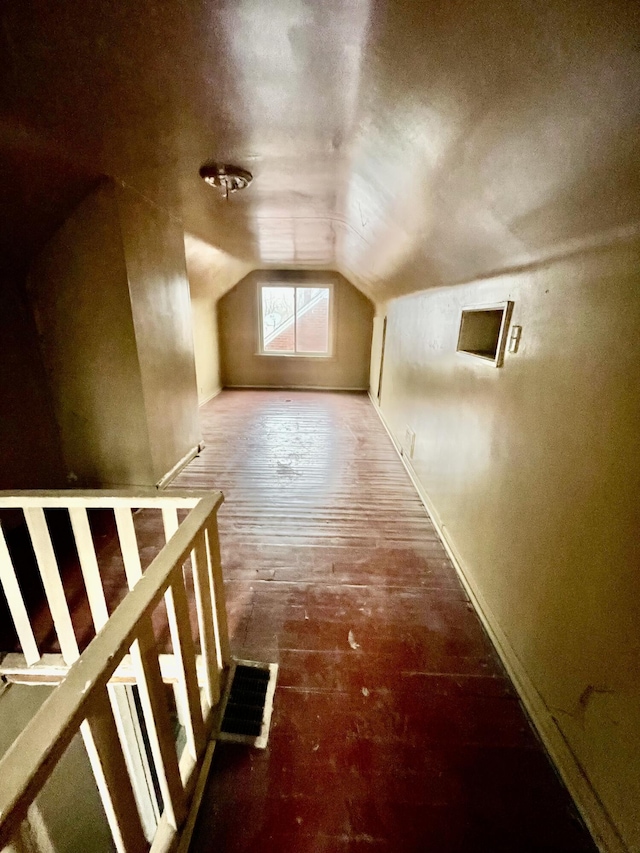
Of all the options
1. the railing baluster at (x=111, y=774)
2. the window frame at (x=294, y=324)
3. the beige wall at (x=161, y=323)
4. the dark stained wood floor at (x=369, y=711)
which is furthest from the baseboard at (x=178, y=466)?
the window frame at (x=294, y=324)

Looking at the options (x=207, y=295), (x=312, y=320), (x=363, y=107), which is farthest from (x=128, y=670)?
(x=312, y=320)

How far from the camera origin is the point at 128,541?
1310mm

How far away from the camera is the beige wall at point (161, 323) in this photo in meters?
Answer: 2.45

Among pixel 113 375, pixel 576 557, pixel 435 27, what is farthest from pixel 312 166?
pixel 576 557

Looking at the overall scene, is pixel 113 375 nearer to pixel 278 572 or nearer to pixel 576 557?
pixel 278 572

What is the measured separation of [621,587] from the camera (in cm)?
94

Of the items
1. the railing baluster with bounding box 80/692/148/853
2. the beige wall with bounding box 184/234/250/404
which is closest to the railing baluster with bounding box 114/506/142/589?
the railing baluster with bounding box 80/692/148/853

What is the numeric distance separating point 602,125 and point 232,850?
208 centimetres

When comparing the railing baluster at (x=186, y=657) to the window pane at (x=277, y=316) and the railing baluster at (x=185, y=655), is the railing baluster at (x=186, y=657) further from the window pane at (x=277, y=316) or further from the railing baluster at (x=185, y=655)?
the window pane at (x=277, y=316)

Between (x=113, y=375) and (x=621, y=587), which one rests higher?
(x=113, y=375)

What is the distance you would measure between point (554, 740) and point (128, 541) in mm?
1654

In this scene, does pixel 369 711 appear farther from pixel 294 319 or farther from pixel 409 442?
pixel 294 319

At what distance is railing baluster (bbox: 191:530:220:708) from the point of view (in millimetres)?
1129

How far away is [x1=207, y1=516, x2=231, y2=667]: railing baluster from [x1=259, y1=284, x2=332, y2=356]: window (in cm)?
585
